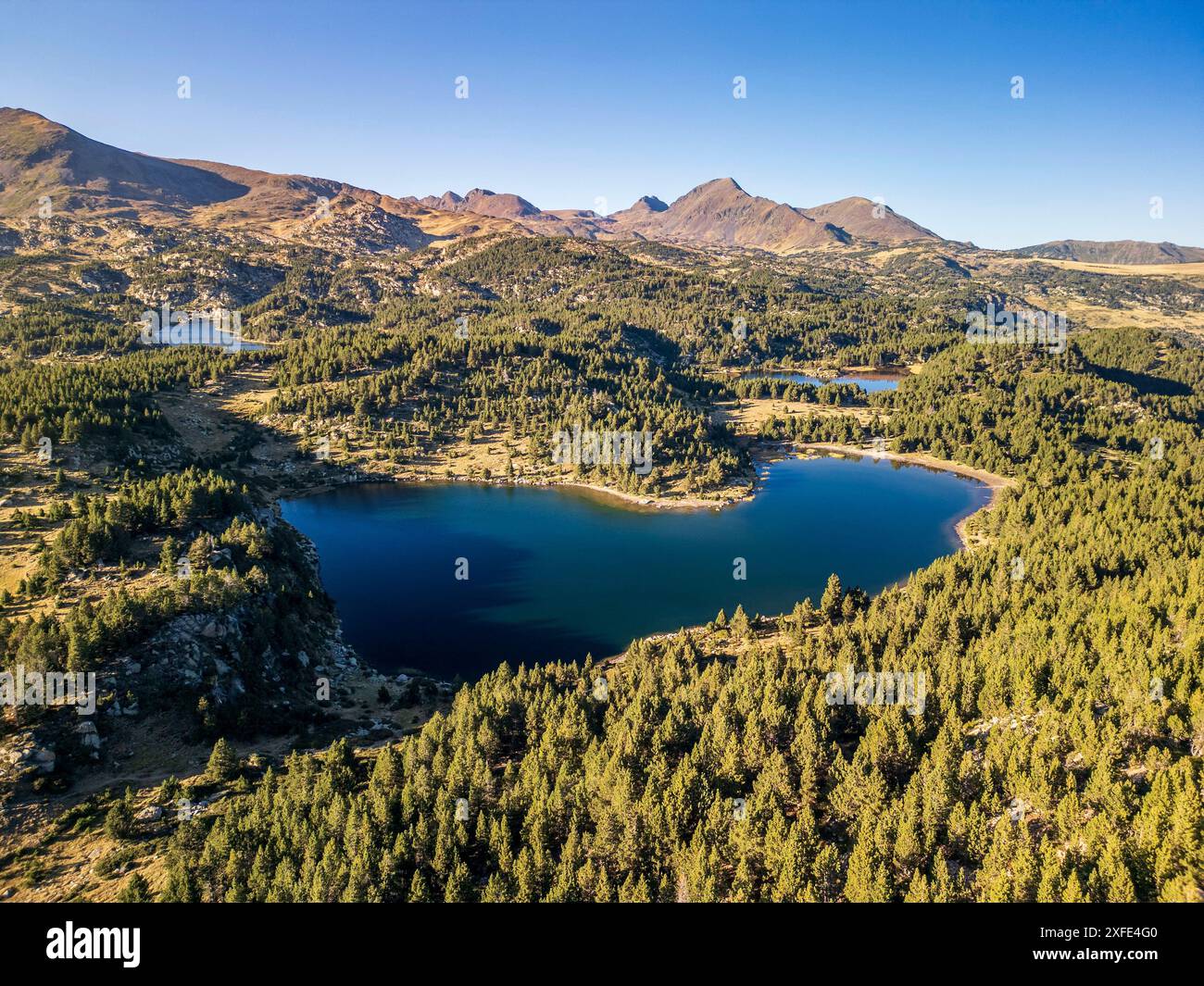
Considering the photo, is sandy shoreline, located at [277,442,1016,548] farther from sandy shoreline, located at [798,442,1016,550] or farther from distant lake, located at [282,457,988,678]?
distant lake, located at [282,457,988,678]

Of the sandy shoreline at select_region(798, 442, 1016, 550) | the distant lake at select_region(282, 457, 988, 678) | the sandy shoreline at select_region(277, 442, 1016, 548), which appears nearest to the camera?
the distant lake at select_region(282, 457, 988, 678)

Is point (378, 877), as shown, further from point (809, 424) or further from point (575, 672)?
point (809, 424)

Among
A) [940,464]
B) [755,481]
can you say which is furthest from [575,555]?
[940,464]

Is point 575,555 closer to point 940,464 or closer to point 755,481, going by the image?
point 755,481

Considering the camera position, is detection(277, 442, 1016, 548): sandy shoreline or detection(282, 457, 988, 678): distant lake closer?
detection(282, 457, 988, 678): distant lake

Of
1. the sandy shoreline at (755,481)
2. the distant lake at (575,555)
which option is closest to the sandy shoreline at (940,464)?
the sandy shoreline at (755,481)

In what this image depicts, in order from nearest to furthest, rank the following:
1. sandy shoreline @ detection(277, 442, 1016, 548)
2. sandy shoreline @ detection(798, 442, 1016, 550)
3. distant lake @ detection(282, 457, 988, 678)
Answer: distant lake @ detection(282, 457, 988, 678)
sandy shoreline @ detection(277, 442, 1016, 548)
sandy shoreline @ detection(798, 442, 1016, 550)

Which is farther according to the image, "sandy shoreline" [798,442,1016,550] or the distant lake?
"sandy shoreline" [798,442,1016,550]

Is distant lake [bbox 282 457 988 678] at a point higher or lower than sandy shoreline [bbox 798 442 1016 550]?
lower

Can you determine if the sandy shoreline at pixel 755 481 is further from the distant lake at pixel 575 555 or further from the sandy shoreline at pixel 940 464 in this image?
the distant lake at pixel 575 555

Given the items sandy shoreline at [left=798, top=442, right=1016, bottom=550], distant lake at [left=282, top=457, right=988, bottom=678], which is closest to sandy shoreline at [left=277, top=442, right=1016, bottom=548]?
sandy shoreline at [left=798, top=442, right=1016, bottom=550]
